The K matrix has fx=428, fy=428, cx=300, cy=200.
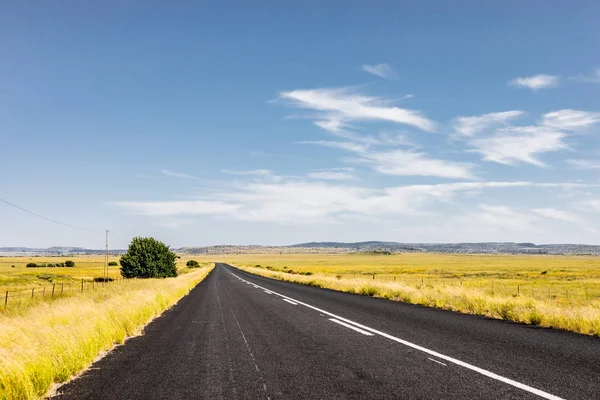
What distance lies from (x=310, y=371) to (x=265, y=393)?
125cm

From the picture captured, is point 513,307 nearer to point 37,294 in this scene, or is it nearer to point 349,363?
point 349,363

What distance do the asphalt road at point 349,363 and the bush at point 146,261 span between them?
5829 centimetres

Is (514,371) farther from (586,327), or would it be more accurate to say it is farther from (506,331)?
(586,327)

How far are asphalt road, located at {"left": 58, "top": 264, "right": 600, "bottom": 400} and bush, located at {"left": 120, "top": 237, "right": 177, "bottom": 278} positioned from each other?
191ft

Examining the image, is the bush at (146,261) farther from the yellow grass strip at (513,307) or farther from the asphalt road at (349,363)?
the asphalt road at (349,363)

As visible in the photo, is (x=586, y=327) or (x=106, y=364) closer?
(x=106, y=364)

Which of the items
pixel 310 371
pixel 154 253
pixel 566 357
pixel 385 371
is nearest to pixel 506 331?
pixel 566 357

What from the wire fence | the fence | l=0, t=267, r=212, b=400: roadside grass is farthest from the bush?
l=0, t=267, r=212, b=400: roadside grass

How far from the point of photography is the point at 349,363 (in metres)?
6.81

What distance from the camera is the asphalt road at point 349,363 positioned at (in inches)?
207

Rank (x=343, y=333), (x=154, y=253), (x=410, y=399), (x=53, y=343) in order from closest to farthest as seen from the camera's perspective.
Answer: (x=410, y=399)
(x=53, y=343)
(x=343, y=333)
(x=154, y=253)

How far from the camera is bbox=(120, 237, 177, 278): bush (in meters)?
65.9

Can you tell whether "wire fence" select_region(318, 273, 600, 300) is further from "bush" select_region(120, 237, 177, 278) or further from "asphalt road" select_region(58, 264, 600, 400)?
"bush" select_region(120, 237, 177, 278)

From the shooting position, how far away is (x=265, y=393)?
5211 mm
